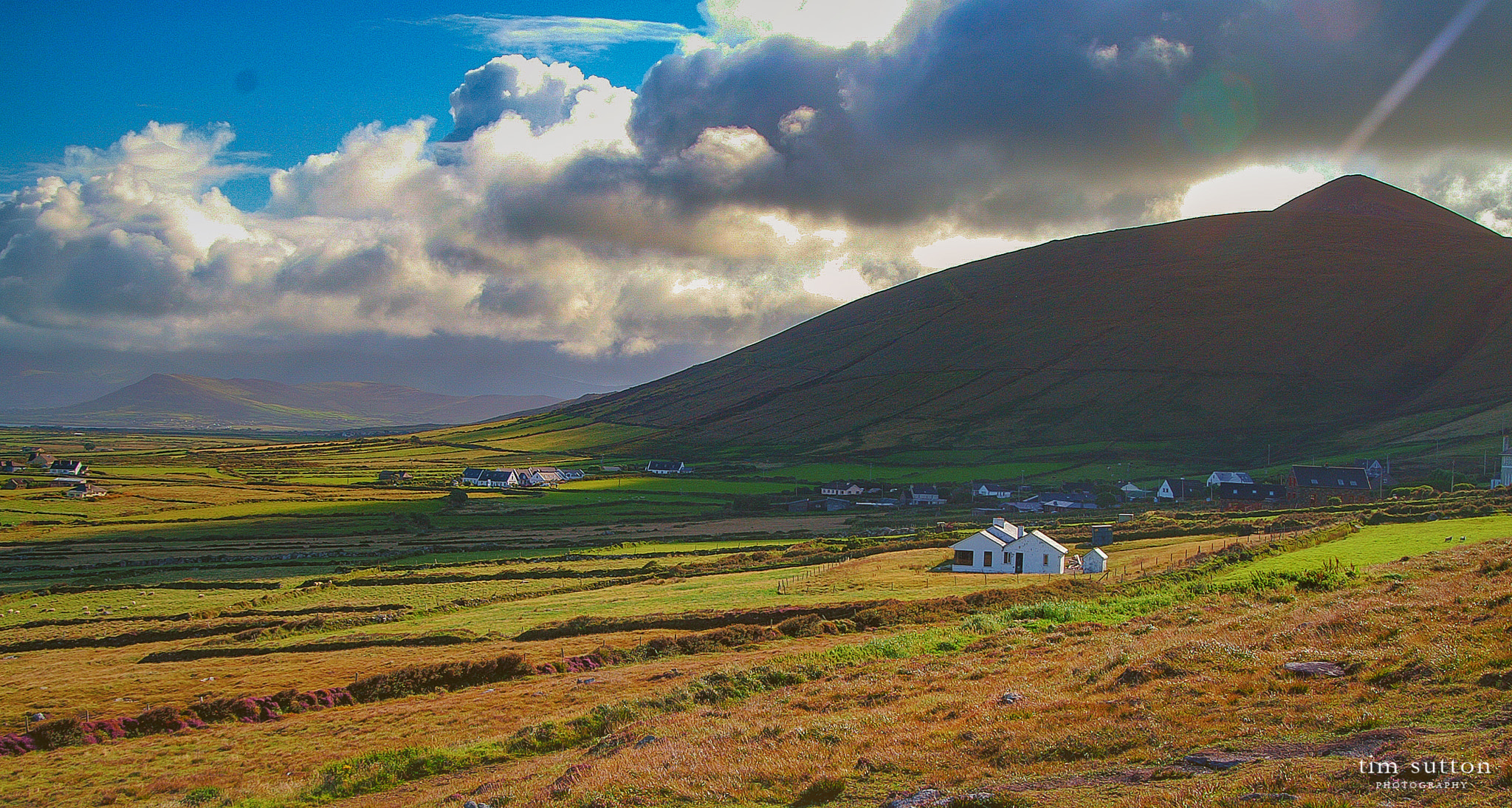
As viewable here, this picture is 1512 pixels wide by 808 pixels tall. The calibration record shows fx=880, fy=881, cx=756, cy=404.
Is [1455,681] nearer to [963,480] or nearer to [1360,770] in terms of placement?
[1360,770]

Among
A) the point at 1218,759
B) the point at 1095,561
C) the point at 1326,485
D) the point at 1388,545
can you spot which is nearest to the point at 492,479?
the point at 1095,561

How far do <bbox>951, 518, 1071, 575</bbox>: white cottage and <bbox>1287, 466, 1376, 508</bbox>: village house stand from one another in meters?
64.2

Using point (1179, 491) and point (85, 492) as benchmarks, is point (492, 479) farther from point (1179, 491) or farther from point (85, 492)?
point (1179, 491)

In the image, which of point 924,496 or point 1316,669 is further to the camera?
point 924,496

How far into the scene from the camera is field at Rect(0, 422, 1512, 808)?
13672 millimetres

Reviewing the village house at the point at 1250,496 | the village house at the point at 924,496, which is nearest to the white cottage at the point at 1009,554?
the village house at the point at 1250,496

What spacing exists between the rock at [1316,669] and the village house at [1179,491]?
120674 millimetres

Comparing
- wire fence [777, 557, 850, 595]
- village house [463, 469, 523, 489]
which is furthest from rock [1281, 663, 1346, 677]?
village house [463, 469, 523, 489]

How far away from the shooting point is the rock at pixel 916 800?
11.7m

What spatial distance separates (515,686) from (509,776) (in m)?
18.3

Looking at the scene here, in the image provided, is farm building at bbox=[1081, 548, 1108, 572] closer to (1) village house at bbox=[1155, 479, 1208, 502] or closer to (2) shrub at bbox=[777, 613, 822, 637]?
(2) shrub at bbox=[777, 613, 822, 637]

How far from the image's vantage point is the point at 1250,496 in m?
115

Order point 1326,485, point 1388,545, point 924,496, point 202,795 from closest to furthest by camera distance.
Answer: point 202,795 → point 1388,545 → point 1326,485 → point 924,496

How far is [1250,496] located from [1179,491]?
1436 centimetres
